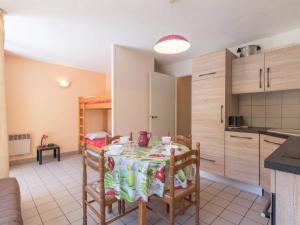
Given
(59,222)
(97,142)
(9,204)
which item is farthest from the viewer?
(97,142)

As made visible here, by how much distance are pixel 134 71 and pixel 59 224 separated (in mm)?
2527

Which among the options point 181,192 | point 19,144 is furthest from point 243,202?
point 19,144

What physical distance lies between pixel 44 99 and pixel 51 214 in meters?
2.77

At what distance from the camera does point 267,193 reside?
87.0 inches

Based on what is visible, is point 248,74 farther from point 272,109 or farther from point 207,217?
point 207,217

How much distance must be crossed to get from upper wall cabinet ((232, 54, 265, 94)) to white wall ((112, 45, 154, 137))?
1.61 meters

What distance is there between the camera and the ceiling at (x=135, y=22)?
1.85 metres

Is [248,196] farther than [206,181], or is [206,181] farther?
[206,181]

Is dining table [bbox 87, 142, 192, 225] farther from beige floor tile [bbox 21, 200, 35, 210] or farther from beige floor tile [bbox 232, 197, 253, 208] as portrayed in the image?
beige floor tile [bbox 21, 200, 35, 210]

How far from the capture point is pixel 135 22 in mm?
2209

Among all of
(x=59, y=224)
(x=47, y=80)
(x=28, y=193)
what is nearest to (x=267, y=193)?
(x=59, y=224)

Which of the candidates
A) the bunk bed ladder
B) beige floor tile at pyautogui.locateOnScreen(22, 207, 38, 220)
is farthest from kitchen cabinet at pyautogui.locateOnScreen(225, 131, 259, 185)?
the bunk bed ladder

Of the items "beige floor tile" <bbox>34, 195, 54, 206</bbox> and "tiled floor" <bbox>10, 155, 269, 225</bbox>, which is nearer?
"tiled floor" <bbox>10, 155, 269, 225</bbox>

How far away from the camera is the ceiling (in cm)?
185
